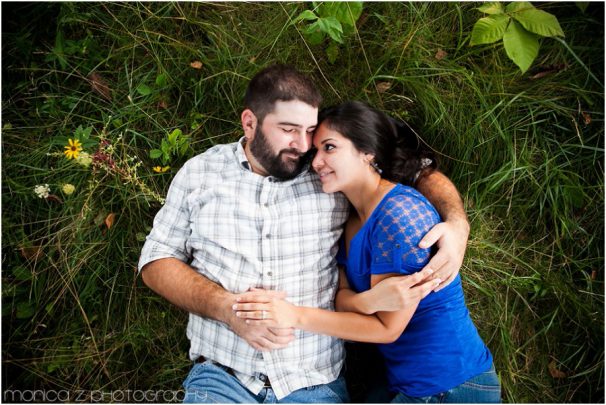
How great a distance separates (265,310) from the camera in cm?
213

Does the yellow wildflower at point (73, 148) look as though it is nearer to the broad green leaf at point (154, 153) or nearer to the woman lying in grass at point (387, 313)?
the broad green leaf at point (154, 153)

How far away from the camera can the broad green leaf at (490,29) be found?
241 centimetres

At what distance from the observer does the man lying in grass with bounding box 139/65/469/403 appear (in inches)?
89.6

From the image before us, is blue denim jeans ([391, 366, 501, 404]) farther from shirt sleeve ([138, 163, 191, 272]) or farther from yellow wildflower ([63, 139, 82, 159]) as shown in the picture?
yellow wildflower ([63, 139, 82, 159])

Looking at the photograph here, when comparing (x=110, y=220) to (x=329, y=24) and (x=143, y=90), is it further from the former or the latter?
(x=329, y=24)

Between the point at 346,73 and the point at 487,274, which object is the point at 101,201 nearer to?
the point at 346,73

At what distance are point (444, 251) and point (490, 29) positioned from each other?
3.67 ft

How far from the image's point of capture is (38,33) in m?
2.95

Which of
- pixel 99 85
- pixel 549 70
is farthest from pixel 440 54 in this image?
pixel 99 85

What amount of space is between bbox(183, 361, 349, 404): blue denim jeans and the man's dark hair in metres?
1.17

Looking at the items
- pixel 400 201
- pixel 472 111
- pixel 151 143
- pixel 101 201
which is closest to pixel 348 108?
pixel 400 201

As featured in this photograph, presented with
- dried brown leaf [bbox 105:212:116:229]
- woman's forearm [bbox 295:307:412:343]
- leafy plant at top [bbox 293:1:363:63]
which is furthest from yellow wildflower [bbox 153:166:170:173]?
woman's forearm [bbox 295:307:412:343]

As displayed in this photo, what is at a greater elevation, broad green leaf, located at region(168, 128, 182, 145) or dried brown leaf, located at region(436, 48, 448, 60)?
dried brown leaf, located at region(436, 48, 448, 60)

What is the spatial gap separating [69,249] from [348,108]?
1.72 meters
